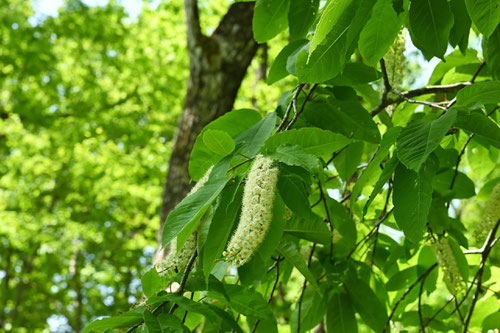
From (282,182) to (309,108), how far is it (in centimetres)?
42

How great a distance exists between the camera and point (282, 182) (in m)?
1.21

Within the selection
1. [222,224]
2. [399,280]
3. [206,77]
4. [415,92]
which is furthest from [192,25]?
[222,224]

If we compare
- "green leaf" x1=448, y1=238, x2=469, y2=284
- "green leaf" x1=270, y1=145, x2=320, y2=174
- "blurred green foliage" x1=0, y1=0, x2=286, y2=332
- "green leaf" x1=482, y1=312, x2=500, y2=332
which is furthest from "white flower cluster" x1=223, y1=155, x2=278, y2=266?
"blurred green foliage" x1=0, y1=0, x2=286, y2=332

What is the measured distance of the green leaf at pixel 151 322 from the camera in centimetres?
109

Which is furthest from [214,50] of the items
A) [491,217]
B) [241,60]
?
[491,217]

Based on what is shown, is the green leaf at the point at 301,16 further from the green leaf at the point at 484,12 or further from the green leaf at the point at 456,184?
the green leaf at the point at 456,184

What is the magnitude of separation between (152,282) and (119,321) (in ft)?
0.57

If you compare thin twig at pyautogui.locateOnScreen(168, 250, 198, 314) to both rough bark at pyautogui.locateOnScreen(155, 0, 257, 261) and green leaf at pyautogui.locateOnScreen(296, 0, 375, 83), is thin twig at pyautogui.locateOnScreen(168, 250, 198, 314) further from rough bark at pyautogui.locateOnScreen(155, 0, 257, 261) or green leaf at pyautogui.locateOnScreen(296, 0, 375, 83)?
rough bark at pyautogui.locateOnScreen(155, 0, 257, 261)

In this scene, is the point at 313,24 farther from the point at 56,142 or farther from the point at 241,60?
the point at 56,142

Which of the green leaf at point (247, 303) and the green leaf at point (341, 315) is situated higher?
the green leaf at point (247, 303)

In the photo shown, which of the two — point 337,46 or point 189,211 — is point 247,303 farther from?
point 337,46

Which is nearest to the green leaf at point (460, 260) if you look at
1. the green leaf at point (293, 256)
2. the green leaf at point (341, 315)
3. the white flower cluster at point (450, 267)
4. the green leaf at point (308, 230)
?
the white flower cluster at point (450, 267)

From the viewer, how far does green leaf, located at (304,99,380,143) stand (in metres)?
1.53

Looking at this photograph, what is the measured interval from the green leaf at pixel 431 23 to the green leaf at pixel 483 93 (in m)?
0.12
